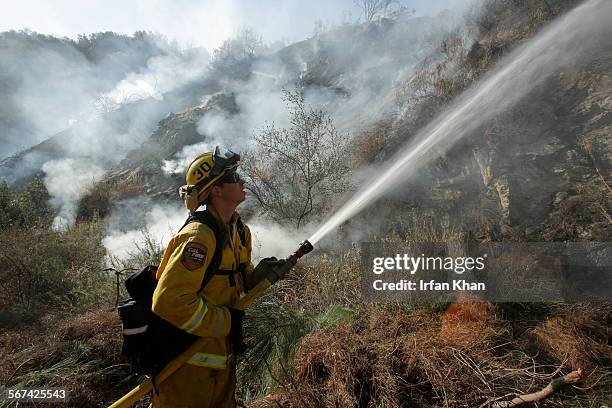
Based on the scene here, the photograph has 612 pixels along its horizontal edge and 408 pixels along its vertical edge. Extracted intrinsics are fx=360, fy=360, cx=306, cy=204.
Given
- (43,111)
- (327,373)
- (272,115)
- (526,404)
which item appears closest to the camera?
(526,404)

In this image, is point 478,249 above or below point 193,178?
above

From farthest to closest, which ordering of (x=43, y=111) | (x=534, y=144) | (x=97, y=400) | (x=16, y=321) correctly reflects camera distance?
(x=43, y=111), (x=534, y=144), (x=16, y=321), (x=97, y=400)

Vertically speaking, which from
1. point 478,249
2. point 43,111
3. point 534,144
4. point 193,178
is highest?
point 43,111

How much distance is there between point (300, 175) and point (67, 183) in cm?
1370

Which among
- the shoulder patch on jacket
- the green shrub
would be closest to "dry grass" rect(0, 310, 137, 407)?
the green shrub

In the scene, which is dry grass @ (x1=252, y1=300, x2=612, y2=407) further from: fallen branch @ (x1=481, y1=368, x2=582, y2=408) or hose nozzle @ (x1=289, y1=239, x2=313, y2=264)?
hose nozzle @ (x1=289, y1=239, x2=313, y2=264)

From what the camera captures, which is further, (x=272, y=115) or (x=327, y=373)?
(x=272, y=115)

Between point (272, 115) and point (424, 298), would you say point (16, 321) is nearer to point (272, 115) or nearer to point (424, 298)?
point (424, 298)

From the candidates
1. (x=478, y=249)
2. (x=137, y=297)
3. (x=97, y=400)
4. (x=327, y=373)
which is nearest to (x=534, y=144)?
(x=478, y=249)

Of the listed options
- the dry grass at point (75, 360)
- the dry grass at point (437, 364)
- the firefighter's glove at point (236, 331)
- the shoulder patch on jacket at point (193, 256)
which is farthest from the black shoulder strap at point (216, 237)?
the dry grass at point (75, 360)

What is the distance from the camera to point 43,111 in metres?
33.4

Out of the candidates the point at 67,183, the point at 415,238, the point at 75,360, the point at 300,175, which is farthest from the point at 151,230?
the point at 415,238

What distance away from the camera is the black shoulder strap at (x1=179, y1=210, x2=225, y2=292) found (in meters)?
2.02

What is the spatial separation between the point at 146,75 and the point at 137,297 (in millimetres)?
38433
